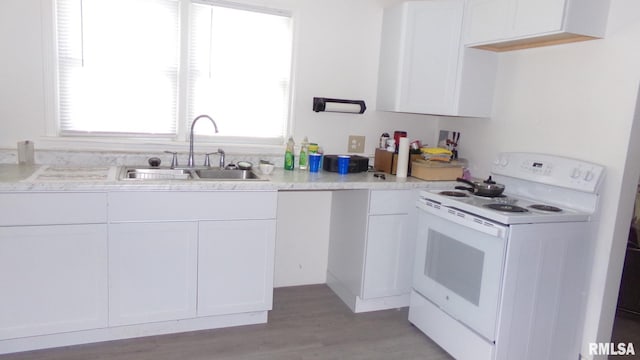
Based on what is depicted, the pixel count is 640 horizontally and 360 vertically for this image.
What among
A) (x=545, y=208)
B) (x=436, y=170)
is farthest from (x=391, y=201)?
(x=545, y=208)

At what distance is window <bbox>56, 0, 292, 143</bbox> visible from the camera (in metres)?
2.79

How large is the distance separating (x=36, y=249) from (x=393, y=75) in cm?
240

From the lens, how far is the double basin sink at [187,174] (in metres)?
2.76

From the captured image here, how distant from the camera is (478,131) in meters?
3.27

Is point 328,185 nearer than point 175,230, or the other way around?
point 175,230

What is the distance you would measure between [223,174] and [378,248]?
112cm

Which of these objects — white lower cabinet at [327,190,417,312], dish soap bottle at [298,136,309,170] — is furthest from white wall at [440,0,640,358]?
dish soap bottle at [298,136,309,170]

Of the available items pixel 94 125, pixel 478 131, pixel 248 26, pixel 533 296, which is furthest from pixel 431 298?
pixel 94 125

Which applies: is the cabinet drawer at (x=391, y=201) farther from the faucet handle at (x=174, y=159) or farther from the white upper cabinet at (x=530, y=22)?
the faucet handle at (x=174, y=159)

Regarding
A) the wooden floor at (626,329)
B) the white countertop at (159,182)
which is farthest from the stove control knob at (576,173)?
the wooden floor at (626,329)

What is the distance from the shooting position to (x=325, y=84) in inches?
130

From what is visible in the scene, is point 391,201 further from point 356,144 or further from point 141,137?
point 141,137

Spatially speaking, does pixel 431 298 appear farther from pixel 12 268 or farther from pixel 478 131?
pixel 12 268

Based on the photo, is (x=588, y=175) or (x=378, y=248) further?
(x=378, y=248)
